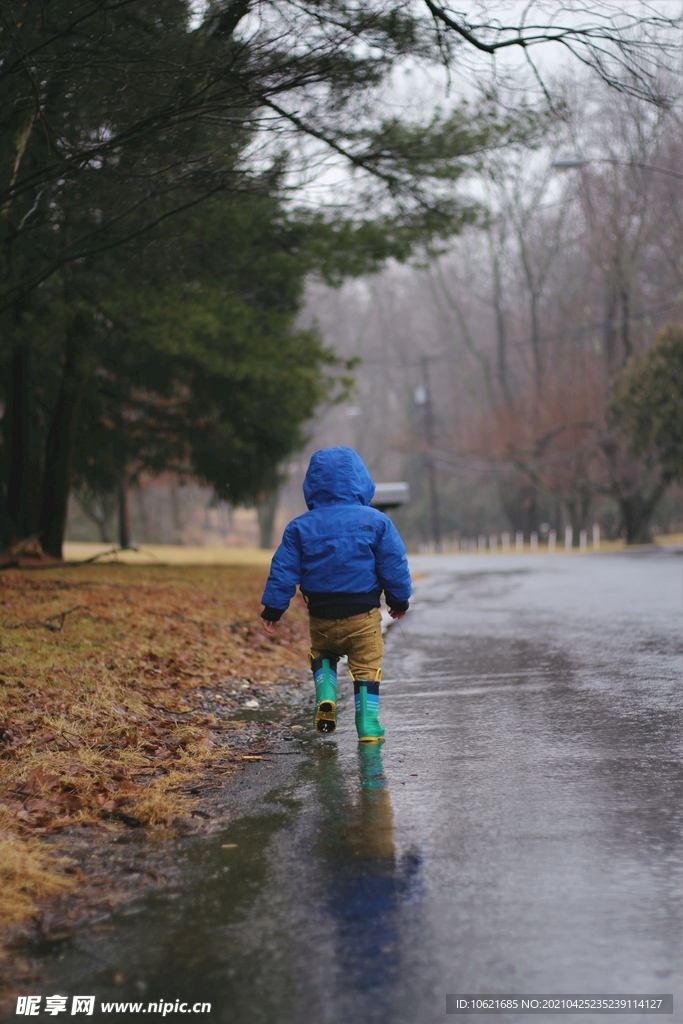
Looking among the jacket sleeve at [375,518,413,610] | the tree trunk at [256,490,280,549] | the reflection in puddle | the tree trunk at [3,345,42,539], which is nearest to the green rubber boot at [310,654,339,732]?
the jacket sleeve at [375,518,413,610]

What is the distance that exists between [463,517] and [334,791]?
197 feet

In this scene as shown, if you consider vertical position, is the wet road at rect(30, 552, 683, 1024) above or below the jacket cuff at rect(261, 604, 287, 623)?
below

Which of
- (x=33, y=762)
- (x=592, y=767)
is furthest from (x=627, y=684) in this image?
(x=33, y=762)

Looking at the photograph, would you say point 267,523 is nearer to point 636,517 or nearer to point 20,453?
point 636,517

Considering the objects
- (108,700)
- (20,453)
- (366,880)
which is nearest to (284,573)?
(108,700)

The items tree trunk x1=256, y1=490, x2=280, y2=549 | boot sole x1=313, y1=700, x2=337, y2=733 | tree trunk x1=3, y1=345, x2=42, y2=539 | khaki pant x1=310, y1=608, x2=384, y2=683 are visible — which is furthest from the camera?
tree trunk x1=256, y1=490, x2=280, y2=549

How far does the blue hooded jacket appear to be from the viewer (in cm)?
684

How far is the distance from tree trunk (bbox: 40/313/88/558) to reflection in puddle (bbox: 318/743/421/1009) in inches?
591

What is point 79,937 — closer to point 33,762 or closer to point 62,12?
point 33,762

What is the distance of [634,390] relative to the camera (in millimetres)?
32594

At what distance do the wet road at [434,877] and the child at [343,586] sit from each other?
348 mm

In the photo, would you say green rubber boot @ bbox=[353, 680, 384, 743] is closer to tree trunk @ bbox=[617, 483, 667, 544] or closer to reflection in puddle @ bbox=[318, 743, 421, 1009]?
reflection in puddle @ bbox=[318, 743, 421, 1009]

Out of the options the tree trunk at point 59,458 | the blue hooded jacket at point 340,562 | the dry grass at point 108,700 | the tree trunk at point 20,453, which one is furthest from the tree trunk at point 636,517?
the blue hooded jacket at point 340,562

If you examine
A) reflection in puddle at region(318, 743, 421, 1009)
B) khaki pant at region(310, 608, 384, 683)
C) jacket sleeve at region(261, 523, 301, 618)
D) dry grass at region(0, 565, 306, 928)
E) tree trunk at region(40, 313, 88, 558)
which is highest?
tree trunk at region(40, 313, 88, 558)
